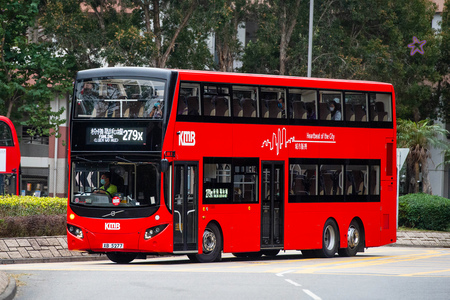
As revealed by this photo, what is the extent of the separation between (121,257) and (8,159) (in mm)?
14424

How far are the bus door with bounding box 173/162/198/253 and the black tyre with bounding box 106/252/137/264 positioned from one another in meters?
1.46

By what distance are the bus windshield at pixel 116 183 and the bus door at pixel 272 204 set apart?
10.8ft

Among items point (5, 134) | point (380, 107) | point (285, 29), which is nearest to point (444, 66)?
point (285, 29)

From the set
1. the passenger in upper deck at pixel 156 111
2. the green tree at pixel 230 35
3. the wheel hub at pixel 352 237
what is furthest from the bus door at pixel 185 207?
the green tree at pixel 230 35

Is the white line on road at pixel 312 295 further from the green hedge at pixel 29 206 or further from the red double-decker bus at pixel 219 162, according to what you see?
the green hedge at pixel 29 206

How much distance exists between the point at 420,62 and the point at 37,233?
25.3m

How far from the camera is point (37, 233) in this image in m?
Result: 25.0

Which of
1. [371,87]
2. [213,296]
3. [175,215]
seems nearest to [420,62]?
[371,87]

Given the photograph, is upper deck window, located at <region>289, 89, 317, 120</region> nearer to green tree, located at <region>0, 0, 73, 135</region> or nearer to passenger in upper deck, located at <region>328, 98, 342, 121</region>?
passenger in upper deck, located at <region>328, 98, 342, 121</region>

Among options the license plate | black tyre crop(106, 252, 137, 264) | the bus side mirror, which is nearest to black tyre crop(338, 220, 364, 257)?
black tyre crop(106, 252, 137, 264)

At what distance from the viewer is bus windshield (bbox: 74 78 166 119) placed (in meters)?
20.0

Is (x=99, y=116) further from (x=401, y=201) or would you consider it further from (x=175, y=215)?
(x=401, y=201)

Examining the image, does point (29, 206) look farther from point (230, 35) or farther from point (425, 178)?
point (425, 178)

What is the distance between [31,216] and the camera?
24984 mm
